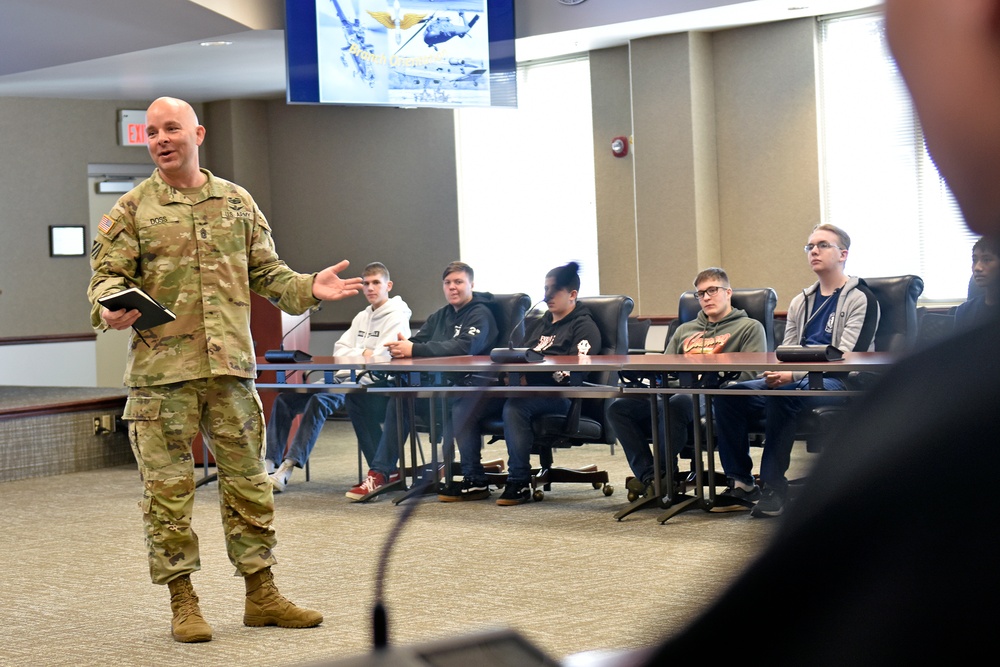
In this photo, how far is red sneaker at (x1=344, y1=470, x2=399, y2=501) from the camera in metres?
5.59

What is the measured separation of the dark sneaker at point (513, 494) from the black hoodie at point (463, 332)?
0.76 meters

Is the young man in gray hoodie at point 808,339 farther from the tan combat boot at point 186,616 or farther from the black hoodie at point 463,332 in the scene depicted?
the tan combat boot at point 186,616

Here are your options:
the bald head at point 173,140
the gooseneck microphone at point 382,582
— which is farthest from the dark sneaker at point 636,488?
the gooseneck microphone at point 382,582

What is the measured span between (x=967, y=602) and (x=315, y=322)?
9.45 meters

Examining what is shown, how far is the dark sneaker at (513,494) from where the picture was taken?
534cm

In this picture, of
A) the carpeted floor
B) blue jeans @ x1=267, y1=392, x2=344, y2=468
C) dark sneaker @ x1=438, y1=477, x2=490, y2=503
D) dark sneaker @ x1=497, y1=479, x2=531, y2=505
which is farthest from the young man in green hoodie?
blue jeans @ x1=267, y1=392, x2=344, y2=468

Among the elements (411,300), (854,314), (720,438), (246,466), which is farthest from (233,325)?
(411,300)

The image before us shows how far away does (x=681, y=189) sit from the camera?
25.6 feet

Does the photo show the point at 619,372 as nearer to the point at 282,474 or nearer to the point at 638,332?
the point at 638,332

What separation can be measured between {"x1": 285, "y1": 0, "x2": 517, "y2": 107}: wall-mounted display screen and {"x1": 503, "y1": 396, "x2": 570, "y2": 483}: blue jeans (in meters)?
2.78

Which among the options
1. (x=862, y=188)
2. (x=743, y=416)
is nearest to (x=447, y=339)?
(x=743, y=416)

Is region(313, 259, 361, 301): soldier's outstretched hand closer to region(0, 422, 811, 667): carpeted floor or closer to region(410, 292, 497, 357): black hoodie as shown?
region(0, 422, 811, 667): carpeted floor

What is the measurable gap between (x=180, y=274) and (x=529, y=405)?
2.39 metres

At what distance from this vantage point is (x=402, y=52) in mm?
7402
